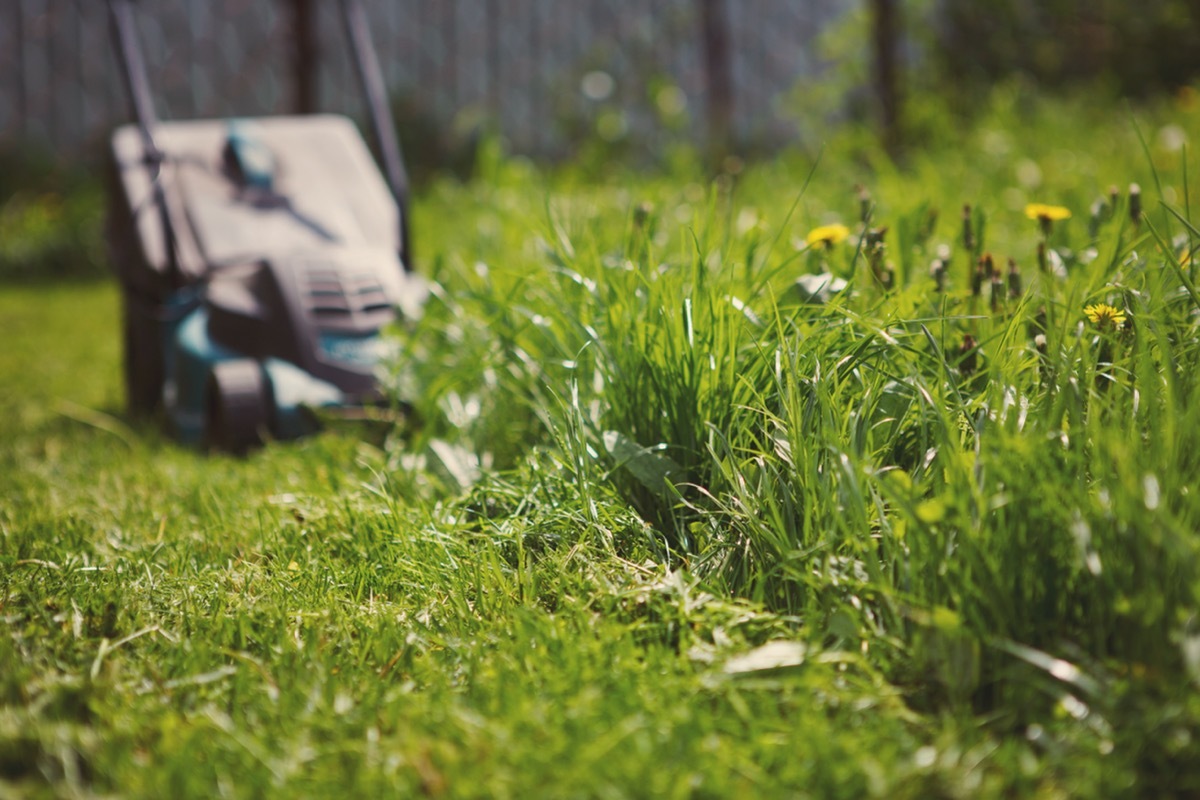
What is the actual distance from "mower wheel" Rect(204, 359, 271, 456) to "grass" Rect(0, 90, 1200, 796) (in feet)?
0.79

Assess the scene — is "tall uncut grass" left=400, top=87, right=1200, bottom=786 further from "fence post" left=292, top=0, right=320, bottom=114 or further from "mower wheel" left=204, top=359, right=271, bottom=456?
"fence post" left=292, top=0, right=320, bottom=114

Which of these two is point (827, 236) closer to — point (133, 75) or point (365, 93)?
point (365, 93)

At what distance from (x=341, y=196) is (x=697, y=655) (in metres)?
2.27

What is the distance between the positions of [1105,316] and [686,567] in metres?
0.66

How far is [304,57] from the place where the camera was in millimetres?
6262

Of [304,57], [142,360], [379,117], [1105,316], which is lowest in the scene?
[142,360]

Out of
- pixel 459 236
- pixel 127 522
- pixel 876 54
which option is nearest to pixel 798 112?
pixel 876 54

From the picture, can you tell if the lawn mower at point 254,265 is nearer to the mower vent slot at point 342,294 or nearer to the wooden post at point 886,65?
the mower vent slot at point 342,294

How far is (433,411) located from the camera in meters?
2.19

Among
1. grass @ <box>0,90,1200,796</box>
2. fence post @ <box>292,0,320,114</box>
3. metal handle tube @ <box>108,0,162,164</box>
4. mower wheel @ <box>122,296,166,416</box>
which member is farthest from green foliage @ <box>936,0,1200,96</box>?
grass @ <box>0,90,1200,796</box>

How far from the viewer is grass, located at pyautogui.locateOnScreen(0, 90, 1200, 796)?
1131mm

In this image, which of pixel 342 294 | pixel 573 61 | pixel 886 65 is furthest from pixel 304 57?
pixel 342 294

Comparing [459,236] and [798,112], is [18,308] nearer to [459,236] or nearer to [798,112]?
[459,236]

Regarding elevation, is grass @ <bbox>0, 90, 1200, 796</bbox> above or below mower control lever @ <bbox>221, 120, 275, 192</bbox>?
below
